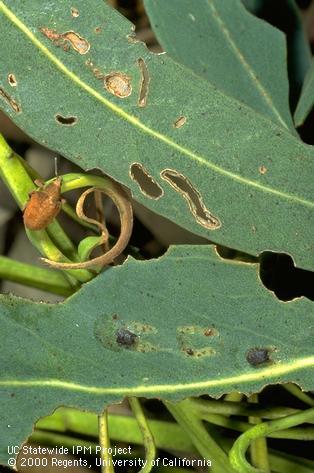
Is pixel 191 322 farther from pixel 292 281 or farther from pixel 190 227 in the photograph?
pixel 292 281

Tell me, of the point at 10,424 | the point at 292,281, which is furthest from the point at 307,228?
the point at 10,424

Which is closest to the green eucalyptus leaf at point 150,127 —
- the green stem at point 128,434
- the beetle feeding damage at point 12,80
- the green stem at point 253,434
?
the beetle feeding damage at point 12,80

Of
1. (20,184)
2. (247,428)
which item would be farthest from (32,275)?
(247,428)

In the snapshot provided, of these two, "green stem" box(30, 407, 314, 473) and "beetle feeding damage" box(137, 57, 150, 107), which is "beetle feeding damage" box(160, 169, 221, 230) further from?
"green stem" box(30, 407, 314, 473)

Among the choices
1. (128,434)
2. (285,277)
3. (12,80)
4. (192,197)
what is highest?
(12,80)

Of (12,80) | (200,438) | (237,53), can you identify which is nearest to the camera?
(12,80)

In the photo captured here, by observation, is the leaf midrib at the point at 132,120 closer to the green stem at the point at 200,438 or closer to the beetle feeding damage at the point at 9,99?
the beetle feeding damage at the point at 9,99

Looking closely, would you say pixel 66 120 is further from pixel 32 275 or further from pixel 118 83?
pixel 32 275

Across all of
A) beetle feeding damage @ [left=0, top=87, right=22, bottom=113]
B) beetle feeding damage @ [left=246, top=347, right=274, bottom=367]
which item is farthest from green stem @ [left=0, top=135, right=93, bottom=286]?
beetle feeding damage @ [left=246, top=347, right=274, bottom=367]
